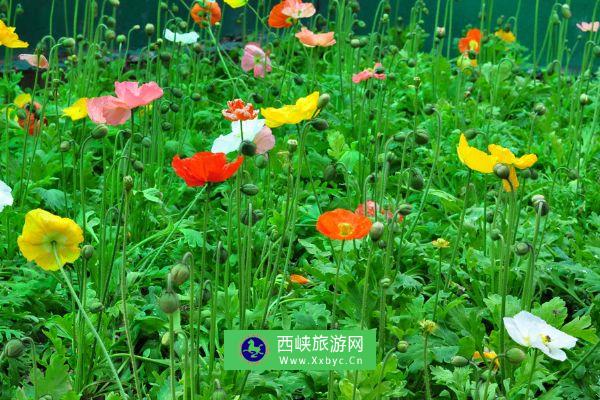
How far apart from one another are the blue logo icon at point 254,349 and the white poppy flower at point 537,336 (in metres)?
0.42

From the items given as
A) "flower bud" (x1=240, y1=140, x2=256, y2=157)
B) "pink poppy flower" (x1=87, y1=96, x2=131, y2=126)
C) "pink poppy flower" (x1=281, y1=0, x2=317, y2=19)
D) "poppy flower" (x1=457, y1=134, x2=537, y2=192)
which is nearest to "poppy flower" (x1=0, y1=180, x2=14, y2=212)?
"pink poppy flower" (x1=87, y1=96, x2=131, y2=126)

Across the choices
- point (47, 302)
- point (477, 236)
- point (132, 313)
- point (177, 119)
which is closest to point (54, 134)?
point (177, 119)

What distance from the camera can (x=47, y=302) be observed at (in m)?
→ 2.24

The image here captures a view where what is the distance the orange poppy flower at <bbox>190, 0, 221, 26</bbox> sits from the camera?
3453mm

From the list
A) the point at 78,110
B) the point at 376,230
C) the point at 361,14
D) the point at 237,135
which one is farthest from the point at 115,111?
the point at 361,14

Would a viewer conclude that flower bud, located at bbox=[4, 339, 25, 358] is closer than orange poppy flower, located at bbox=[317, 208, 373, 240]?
Yes

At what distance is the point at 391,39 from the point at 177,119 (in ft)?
5.99

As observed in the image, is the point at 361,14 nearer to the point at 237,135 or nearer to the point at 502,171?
the point at 237,135

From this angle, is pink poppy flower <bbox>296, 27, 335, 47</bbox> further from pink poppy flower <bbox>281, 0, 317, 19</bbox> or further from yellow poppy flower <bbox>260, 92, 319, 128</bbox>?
yellow poppy flower <bbox>260, 92, 319, 128</bbox>

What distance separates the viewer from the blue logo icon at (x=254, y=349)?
4.92 ft

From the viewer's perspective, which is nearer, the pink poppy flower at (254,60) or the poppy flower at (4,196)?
the poppy flower at (4,196)

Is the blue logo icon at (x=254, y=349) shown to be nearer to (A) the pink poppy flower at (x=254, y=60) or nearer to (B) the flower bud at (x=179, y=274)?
(B) the flower bud at (x=179, y=274)

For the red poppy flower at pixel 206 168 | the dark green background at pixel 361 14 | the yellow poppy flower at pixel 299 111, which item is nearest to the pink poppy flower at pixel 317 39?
the yellow poppy flower at pixel 299 111

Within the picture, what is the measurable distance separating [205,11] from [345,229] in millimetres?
Result: 1964
